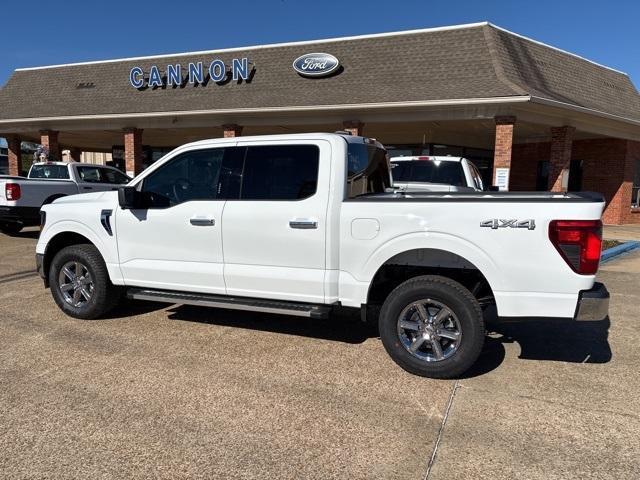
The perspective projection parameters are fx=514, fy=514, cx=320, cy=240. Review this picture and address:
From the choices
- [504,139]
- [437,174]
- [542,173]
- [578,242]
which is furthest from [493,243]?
[542,173]

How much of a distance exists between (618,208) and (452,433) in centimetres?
1846

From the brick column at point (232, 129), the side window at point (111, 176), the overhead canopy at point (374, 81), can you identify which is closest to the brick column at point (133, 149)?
the overhead canopy at point (374, 81)

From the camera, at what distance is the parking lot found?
2.96 metres

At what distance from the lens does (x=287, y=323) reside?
5621mm

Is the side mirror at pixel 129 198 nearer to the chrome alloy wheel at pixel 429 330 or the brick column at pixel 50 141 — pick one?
the chrome alloy wheel at pixel 429 330

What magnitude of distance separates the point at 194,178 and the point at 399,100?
9.96 meters

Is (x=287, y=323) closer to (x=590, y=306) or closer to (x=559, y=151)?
(x=590, y=306)

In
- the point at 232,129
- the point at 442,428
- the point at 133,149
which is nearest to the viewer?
the point at 442,428

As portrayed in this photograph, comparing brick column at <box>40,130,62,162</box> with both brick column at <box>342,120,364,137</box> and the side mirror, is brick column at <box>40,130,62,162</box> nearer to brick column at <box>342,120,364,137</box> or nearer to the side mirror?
brick column at <box>342,120,364,137</box>

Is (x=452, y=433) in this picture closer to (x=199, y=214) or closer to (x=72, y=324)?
A: (x=199, y=214)

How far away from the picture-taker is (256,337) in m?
5.13

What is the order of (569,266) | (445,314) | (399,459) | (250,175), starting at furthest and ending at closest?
1. (250,175)
2. (445,314)
3. (569,266)
4. (399,459)

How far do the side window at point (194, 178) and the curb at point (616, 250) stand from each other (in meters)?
8.48

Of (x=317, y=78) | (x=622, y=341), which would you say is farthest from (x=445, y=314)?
(x=317, y=78)
